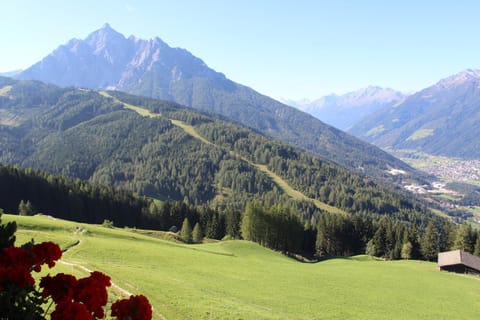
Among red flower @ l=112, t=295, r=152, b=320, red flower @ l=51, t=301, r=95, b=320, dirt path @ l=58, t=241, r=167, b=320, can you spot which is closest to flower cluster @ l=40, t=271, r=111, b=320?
red flower @ l=112, t=295, r=152, b=320

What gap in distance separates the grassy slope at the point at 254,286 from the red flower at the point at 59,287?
852 inches

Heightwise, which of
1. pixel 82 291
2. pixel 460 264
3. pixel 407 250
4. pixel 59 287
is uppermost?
pixel 82 291

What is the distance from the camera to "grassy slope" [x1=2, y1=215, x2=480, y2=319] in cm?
3828

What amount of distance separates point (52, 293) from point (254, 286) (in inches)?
1884

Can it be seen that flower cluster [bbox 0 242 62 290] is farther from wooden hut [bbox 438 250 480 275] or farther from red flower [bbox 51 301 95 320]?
wooden hut [bbox 438 250 480 275]

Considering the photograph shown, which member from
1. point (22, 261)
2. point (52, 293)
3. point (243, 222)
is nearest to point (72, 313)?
point (52, 293)

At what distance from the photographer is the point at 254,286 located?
55.8 meters

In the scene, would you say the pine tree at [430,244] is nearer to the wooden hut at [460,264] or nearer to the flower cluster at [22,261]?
the wooden hut at [460,264]

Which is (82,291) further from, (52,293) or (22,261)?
(22,261)

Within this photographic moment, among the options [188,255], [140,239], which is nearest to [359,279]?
[188,255]

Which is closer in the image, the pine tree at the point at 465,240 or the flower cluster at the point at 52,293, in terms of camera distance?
the flower cluster at the point at 52,293

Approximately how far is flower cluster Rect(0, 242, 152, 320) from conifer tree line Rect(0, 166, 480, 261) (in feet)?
372

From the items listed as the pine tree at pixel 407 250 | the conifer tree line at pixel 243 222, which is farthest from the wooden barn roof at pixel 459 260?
the conifer tree line at pixel 243 222

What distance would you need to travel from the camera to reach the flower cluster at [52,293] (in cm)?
991
